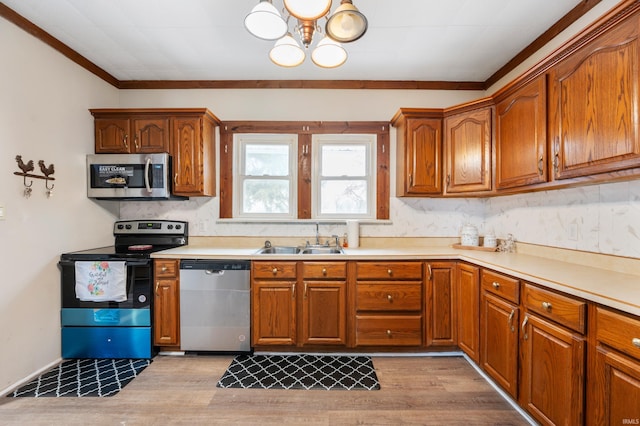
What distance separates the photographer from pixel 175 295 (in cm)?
249

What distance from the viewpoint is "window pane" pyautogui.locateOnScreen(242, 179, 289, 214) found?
10.3 feet

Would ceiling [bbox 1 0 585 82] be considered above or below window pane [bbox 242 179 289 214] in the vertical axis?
above

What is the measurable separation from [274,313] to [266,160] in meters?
1.57

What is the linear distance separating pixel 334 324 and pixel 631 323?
1816 millimetres

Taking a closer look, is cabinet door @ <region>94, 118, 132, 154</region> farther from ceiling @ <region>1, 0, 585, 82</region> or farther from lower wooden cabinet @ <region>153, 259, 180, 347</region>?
lower wooden cabinet @ <region>153, 259, 180, 347</region>

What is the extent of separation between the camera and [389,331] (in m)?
2.49

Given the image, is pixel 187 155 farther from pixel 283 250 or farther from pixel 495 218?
pixel 495 218

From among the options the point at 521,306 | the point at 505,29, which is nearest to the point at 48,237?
the point at 521,306

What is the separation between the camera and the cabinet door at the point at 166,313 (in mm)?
2490

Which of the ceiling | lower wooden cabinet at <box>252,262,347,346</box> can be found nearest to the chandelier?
the ceiling

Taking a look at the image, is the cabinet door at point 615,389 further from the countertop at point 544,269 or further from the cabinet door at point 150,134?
the cabinet door at point 150,134

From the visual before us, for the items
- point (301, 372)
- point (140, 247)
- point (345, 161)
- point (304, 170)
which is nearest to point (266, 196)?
point (304, 170)

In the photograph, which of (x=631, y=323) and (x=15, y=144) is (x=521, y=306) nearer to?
(x=631, y=323)

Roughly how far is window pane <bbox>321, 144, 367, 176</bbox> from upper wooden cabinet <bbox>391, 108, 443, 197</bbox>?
0.49m
